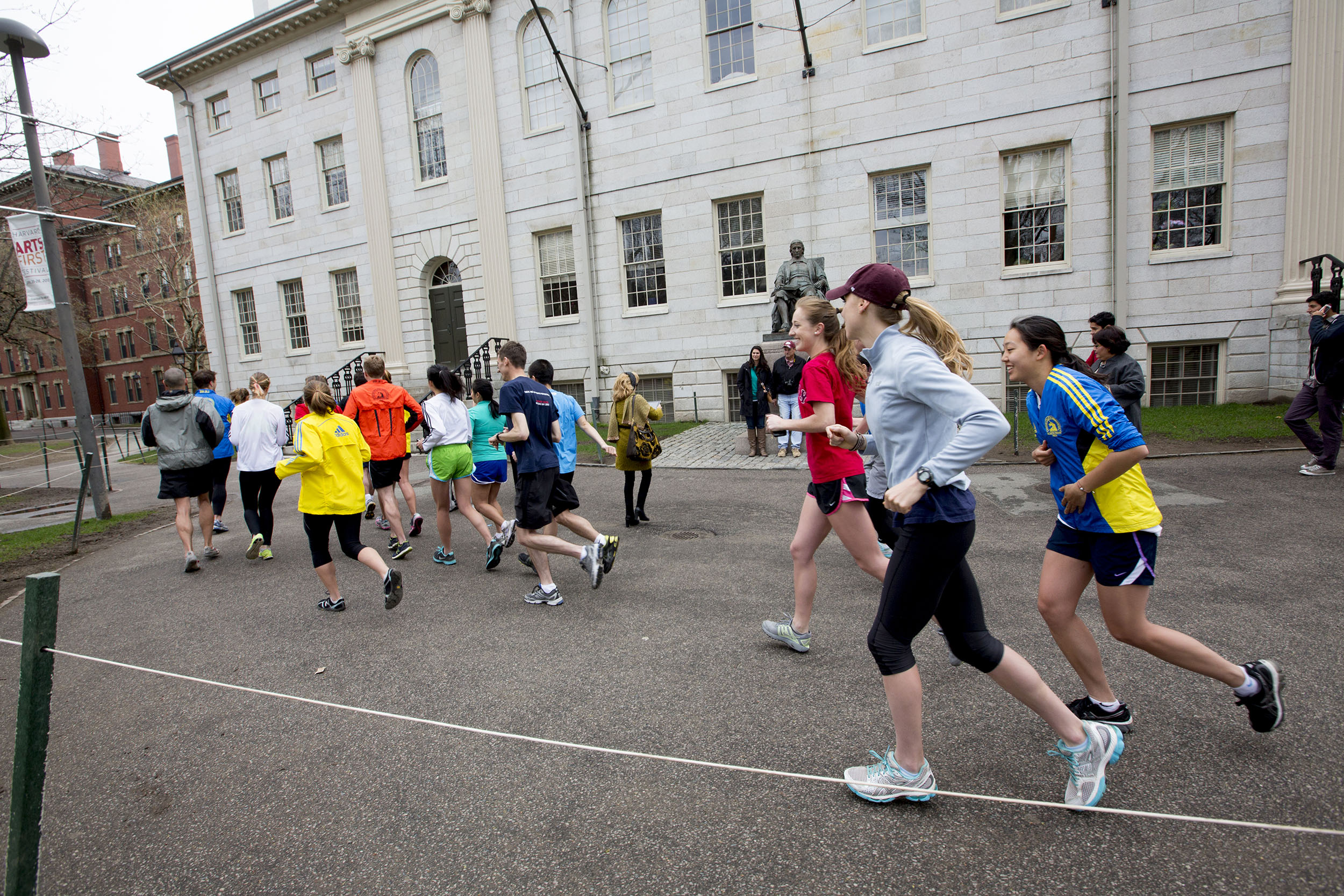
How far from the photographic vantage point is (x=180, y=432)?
7344mm

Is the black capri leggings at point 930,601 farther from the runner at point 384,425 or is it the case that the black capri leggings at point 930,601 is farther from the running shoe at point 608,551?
the runner at point 384,425

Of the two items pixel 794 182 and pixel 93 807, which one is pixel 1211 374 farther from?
pixel 93 807

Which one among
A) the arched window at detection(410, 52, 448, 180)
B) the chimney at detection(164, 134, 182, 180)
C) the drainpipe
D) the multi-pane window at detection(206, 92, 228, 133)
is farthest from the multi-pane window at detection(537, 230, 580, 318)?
the chimney at detection(164, 134, 182, 180)

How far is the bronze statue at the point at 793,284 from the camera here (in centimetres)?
1335

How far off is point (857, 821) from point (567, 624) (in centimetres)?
280

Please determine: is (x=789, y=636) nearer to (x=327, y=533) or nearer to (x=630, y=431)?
(x=327, y=533)

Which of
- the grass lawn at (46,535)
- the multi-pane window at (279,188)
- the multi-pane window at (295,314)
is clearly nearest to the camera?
the grass lawn at (46,535)

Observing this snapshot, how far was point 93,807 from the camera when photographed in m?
3.18

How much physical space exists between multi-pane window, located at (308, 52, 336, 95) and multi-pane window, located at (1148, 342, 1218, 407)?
76.5 ft

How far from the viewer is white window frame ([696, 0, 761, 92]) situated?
15.7 meters

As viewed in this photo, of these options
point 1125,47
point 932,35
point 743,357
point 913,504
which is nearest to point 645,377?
point 743,357

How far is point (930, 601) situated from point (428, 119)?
21.4 metres

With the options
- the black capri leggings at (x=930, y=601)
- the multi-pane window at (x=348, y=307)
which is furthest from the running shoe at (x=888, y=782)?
the multi-pane window at (x=348, y=307)

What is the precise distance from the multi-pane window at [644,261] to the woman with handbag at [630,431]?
9.95 m
